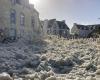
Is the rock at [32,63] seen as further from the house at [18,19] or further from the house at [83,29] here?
the house at [83,29]

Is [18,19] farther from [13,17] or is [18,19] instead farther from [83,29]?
[83,29]

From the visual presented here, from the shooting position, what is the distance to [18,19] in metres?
40.5

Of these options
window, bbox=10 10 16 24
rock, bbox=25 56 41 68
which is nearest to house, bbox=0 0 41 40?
window, bbox=10 10 16 24

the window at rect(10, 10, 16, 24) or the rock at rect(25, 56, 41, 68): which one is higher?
the window at rect(10, 10, 16, 24)

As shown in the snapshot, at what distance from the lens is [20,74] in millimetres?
15758

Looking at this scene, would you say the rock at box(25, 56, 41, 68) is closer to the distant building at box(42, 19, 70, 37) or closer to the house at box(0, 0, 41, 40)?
the house at box(0, 0, 41, 40)

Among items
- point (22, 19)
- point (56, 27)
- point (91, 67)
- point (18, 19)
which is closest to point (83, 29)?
point (56, 27)

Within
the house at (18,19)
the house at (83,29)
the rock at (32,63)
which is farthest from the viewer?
the house at (83,29)

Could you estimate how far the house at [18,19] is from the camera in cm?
3734

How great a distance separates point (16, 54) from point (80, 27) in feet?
207

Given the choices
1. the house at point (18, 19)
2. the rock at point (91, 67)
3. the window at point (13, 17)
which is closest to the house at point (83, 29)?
the house at point (18, 19)

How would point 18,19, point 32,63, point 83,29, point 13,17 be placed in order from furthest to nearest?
point 83,29 < point 18,19 < point 13,17 < point 32,63

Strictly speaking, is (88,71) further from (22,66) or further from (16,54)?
(16,54)

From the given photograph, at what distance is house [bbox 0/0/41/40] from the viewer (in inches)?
1470
